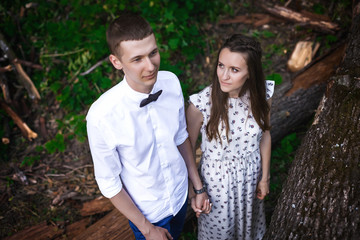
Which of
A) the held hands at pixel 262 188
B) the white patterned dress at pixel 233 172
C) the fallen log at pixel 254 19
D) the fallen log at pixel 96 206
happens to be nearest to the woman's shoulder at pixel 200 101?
the white patterned dress at pixel 233 172

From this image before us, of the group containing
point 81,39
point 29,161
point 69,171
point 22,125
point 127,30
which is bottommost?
point 69,171

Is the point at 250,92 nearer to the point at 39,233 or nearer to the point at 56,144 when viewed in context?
the point at 39,233

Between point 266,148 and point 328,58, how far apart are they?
199cm

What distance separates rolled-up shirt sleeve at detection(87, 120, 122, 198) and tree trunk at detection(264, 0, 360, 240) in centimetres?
129

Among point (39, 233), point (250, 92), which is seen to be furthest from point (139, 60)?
point (39, 233)

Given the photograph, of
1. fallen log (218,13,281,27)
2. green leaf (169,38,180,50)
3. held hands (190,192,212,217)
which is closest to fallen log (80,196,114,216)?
held hands (190,192,212,217)

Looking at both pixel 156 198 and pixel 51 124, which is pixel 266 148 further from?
pixel 51 124

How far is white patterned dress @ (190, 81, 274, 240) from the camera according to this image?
2213 millimetres

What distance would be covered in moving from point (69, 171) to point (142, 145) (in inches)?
99.7

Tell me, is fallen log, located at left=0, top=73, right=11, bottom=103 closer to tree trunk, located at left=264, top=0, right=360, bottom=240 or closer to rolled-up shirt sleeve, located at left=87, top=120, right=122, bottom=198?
rolled-up shirt sleeve, located at left=87, top=120, right=122, bottom=198

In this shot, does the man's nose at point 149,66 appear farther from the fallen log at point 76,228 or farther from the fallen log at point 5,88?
the fallen log at point 5,88

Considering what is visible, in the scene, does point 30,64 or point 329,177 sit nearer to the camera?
point 329,177

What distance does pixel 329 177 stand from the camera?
6.42 ft

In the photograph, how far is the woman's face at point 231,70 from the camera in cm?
196
